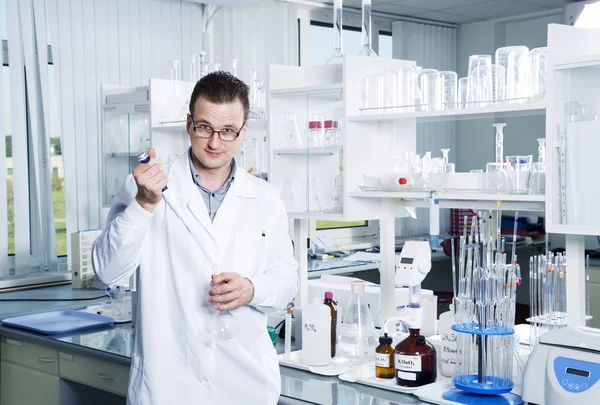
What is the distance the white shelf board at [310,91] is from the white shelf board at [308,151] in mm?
203

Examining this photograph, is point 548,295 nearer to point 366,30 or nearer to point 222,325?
point 222,325

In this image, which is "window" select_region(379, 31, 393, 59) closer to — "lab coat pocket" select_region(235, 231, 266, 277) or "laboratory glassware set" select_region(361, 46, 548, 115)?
"laboratory glassware set" select_region(361, 46, 548, 115)

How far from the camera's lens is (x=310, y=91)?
2775 millimetres

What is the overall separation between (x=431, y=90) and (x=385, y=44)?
4.02 meters

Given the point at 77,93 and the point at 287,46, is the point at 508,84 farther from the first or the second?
the point at 287,46

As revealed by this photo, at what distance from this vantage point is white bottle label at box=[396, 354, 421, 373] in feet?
7.22

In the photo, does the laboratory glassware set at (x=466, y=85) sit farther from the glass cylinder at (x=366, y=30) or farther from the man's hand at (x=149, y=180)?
the man's hand at (x=149, y=180)

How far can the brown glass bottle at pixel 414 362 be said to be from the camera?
221cm

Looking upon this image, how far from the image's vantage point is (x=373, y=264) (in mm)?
4816

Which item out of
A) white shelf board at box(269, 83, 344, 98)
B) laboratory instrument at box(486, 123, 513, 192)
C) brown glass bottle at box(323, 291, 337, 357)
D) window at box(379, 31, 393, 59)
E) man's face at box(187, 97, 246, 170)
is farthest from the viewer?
window at box(379, 31, 393, 59)

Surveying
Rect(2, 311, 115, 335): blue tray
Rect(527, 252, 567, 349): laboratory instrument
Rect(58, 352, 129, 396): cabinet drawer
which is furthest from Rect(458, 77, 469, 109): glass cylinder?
Rect(2, 311, 115, 335): blue tray

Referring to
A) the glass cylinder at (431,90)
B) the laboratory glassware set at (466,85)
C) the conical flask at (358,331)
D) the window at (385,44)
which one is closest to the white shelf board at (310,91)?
the laboratory glassware set at (466,85)

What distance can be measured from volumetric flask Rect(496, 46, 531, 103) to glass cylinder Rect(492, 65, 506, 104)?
13mm

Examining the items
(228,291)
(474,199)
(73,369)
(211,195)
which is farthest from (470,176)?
(73,369)
